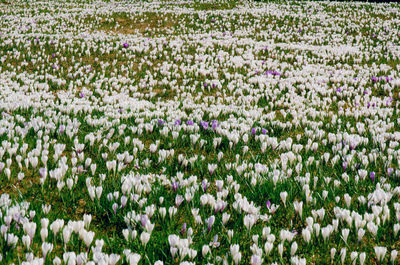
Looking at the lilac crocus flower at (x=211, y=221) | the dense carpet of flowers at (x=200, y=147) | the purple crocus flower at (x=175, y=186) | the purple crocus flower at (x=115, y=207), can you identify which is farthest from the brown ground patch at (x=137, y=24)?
the lilac crocus flower at (x=211, y=221)

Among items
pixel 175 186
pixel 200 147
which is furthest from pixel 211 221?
pixel 200 147

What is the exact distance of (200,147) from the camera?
5.97 m

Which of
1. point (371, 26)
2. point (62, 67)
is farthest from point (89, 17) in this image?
point (371, 26)

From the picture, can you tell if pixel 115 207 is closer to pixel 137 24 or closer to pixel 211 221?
pixel 211 221

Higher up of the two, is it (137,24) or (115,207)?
(137,24)

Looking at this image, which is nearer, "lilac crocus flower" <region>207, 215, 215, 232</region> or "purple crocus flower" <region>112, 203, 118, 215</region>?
"lilac crocus flower" <region>207, 215, 215, 232</region>

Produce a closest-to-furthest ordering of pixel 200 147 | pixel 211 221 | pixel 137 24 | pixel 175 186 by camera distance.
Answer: pixel 211 221 < pixel 175 186 < pixel 200 147 < pixel 137 24

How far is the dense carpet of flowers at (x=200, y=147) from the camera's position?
3188 mm

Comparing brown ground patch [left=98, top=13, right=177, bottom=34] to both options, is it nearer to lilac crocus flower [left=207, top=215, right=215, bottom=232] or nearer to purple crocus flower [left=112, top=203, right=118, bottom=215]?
purple crocus flower [left=112, top=203, right=118, bottom=215]

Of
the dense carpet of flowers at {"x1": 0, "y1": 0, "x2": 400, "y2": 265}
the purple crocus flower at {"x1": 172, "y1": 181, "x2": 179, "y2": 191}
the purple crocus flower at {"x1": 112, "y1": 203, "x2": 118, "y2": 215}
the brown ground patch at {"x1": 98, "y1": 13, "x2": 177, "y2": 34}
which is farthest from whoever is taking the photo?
the brown ground patch at {"x1": 98, "y1": 13, "x2": 177, "y2": 34}

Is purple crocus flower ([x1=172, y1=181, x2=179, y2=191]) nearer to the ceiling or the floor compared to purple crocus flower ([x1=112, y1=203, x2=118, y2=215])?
nearer to the floor

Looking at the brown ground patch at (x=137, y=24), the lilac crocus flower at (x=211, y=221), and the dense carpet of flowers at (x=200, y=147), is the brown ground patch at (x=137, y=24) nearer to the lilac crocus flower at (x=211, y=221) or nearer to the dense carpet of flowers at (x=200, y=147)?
the dense carpet of flowers at (x=200, y=147)

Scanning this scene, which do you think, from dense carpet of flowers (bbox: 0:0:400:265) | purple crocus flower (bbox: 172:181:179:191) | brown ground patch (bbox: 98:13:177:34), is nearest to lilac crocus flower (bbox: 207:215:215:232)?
dense carpet of flowers (bbox: 0:0:400:265)

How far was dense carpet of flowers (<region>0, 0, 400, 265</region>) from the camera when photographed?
3.19 m
